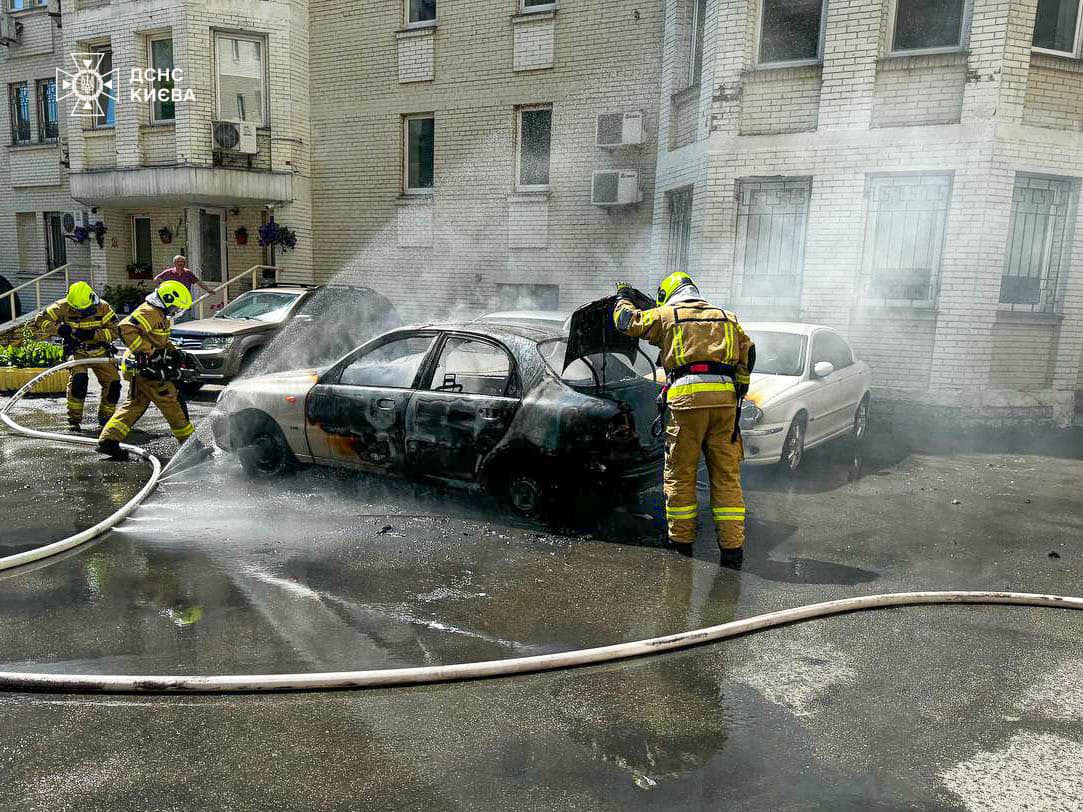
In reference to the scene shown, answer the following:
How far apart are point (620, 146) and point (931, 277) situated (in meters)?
5.28

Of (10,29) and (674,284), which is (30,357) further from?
(10,29)

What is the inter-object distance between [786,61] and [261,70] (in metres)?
10.1

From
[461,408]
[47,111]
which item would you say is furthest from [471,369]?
[47,111]

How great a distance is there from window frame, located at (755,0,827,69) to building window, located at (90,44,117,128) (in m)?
12.7

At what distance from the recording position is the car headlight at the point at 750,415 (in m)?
6.87

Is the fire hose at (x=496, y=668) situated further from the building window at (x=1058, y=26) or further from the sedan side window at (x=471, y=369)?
the building window at (x=1058, y=26)

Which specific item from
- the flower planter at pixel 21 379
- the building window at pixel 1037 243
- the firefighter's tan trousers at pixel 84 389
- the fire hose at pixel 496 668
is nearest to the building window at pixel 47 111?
the flower planter at pixel 21 379

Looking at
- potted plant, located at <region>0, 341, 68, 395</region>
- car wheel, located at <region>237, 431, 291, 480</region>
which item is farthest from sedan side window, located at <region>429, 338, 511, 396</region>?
potted plant, located at <region>0, 341, 68, 395</region>

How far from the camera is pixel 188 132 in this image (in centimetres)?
1509

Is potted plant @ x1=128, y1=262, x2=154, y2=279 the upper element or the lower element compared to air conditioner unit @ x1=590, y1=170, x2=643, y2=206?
lower

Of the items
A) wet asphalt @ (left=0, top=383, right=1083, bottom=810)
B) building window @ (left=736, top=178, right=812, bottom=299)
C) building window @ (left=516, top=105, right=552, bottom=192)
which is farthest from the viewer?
building window @ (left=516, top=105, right=552, bottom=192)

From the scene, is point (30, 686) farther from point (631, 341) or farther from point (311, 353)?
point (311, 353)

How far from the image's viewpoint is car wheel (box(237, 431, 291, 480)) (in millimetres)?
6664

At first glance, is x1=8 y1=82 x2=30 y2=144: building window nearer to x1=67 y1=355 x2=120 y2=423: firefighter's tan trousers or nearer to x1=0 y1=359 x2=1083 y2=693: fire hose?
x1=67 y1=355 x2=120 y2=423: firefighter's tan trousers
